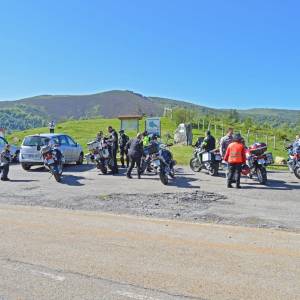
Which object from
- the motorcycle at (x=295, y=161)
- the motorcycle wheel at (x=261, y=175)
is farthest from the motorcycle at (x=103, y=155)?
the motorcycle at (x=295, y=161)

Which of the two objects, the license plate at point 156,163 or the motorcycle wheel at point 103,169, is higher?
the license plate at point 156,163

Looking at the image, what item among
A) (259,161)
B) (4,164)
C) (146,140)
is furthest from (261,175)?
(4,164)

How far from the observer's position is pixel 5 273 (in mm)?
5848

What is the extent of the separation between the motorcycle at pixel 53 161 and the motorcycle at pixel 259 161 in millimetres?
6333

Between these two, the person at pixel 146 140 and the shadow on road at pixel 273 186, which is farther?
the person at pixel 146 140

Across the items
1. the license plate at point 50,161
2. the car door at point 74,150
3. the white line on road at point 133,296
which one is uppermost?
the car door at point 74,150

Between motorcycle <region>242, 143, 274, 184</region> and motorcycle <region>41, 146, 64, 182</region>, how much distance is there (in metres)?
6.33

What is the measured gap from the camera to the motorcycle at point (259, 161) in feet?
49.3

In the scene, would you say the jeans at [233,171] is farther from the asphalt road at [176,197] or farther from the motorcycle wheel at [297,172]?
the motorcycle wheel at [297,172]

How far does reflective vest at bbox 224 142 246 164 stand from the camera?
14.3 meters

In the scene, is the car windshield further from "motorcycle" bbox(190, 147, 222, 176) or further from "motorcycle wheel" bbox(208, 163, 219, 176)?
"motorcycle wheel" bbox(208, 163, 219, 176)

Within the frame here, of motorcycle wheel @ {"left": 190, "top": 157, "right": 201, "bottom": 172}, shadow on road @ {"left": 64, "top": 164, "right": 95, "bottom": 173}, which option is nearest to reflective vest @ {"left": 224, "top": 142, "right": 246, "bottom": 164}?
motorcycle wheel @ {"left": 190, "top": 157, "right": 201, "bottom": 172}

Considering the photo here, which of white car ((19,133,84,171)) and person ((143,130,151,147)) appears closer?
person ((143,130,151,147))

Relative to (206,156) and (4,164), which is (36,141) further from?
(206,156)
